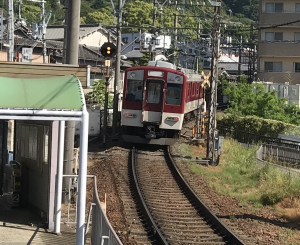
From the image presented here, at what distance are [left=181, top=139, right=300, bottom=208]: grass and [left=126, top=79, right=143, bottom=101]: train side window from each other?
2.73 m

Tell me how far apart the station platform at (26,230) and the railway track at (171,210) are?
176cm

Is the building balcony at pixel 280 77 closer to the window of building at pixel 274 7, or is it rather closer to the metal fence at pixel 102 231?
the window of building at pixel 274 7

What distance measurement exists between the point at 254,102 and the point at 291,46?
44.1ft

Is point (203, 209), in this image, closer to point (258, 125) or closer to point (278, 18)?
point (258, 125)

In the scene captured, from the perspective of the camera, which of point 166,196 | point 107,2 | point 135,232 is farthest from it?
point 107,2

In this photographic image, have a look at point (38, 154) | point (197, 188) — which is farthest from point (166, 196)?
point (38, 154)

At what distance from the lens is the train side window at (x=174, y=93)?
19.3 m

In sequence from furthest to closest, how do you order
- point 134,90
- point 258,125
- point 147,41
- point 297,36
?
point 297,36
point 147,41
point 258,125
point 134,90

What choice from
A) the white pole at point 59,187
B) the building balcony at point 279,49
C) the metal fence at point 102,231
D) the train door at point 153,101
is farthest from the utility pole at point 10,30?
the building balcony at point 279,49

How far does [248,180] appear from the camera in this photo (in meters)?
15.0

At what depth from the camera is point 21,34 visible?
39.7 m

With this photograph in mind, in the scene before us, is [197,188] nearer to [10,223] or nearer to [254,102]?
[10,223]

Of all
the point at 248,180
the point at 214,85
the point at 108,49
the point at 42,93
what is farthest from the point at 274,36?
the point at 42,93

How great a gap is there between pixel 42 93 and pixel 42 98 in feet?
0.60
